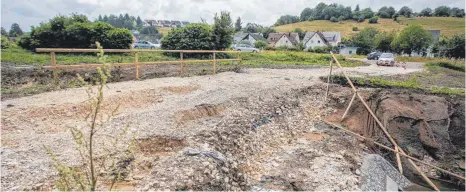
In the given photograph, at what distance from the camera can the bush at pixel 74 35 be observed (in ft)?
58.4

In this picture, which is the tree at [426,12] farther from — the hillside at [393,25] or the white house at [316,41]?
the white house at [316,41]

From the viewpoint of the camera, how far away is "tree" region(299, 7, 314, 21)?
115625 millimetres

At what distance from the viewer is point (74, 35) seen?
17734mm

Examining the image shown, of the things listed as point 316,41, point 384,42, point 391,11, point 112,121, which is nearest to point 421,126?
point 112,121

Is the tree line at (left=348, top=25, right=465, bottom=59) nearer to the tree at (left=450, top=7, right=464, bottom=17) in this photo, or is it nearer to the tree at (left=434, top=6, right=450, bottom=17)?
the tree at (left=450, top=7, right=464, bottom=17)

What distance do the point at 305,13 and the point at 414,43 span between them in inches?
3092

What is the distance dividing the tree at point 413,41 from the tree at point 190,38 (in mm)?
37240

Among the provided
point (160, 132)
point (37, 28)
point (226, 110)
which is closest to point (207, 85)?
point (226, 110)

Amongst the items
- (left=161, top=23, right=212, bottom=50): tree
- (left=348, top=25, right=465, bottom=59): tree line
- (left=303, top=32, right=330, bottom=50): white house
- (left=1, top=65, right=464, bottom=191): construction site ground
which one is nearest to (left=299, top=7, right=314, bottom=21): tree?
(left=303, top=32, right=330, bottom=50): white house

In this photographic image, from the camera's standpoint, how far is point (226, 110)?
24.4 feet

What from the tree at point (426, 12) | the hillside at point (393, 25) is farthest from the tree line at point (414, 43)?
the tree at point (426, 12)

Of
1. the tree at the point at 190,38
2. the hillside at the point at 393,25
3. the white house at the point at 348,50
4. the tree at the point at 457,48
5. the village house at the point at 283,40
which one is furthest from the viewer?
the hillside at the point at 393,25

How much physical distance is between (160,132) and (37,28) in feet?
59.2

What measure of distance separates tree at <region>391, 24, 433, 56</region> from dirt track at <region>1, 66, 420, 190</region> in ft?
141
